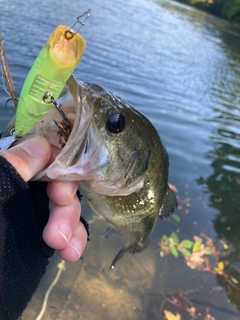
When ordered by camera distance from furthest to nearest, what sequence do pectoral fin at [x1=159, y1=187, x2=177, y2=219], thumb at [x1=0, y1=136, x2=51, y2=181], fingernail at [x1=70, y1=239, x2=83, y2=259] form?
pectoral fin at [x1=159, y1=187, x2=177, y2=219] → fingernail at [x1=70, y1=239, x2=83, y2=259] → thumb at [x1=0, y1=136, x2=51, y2=181]

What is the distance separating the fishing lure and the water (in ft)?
4.22

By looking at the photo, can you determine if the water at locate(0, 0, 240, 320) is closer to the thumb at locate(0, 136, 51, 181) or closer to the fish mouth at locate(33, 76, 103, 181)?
the fish mouth at locate(33, 76, 103, 181)

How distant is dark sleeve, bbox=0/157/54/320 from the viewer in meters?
1.71

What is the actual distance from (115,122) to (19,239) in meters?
0.88

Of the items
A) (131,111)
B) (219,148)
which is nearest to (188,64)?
(219,148)

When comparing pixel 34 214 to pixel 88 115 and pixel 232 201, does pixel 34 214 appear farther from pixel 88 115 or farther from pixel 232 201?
pixel 232 201

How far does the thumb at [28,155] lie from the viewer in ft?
5.33

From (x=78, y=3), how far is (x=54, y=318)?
17.8 metres

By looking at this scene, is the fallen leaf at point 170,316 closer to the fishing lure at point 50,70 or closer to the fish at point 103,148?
the fish at point 103,148

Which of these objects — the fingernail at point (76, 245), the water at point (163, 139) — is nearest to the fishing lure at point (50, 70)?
the fingernail at point (76, 245)

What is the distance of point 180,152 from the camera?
757 centimetres

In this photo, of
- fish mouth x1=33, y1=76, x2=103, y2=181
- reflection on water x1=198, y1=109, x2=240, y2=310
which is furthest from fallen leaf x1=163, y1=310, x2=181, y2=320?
fish mouth x1=33, y1=76, x2=103, y2=181

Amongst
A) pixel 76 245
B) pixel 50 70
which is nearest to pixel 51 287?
pixel 76 245

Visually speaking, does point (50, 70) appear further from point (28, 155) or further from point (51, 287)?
point (51, 287)
